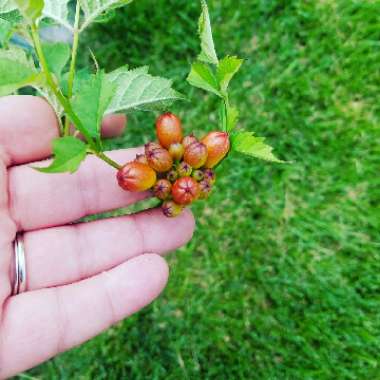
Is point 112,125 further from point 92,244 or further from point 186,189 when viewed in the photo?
point 186,189

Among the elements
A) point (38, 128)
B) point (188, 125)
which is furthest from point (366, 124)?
point (38, 128)

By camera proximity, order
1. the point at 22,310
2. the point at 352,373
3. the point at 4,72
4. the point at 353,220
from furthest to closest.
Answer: the point at 353,220 → the point at 352,373 → the point at 22,310 → the point at 4,72

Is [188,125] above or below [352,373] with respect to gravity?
above

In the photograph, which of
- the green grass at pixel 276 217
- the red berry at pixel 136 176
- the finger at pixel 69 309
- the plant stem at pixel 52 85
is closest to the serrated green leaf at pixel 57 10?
the plant stem at pixel 52 85

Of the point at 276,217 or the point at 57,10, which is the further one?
the point at 276,217

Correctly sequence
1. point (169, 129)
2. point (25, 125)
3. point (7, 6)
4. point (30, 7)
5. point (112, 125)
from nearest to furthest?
point (30, 7), point (7, 6), point (169, 129), point (25, 125), point (112, 125)

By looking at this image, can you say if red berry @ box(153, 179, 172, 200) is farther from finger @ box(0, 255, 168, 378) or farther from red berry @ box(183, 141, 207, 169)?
finger @ box(0, 255, 168, 378)

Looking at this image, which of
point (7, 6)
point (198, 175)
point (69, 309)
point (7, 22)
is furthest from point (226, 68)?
point (69, 309)

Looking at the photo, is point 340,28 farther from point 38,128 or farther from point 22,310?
point 22,310
